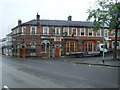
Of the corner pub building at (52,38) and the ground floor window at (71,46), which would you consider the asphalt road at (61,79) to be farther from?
the ground floor window at (71,46)

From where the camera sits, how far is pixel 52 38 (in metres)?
48.3

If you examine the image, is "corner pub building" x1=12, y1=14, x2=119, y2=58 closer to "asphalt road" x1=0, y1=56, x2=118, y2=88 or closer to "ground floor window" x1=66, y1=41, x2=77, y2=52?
Result: "ground floor window" x1=66, y1=41, x2=77, y2=52

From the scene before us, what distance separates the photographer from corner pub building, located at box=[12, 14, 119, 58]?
4766cm

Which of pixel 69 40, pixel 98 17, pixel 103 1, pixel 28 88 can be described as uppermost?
pixel 103 1

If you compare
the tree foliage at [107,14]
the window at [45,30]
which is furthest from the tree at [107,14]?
the window at [45,30]

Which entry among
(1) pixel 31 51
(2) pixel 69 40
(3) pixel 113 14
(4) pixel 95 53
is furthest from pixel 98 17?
(1) pixel 31 51

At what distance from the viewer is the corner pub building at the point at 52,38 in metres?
47.7

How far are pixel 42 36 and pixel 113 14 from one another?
2355 centimetres

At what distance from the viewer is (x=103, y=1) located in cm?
2977

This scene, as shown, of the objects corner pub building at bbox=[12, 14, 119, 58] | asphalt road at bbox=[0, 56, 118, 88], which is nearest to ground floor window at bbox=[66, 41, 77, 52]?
corner pub building at bbox=[12, 14, 119, 58]

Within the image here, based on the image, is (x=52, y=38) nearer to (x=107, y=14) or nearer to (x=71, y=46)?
(x=71, y=46)

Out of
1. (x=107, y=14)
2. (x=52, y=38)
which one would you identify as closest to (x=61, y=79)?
(x=107, y=14)

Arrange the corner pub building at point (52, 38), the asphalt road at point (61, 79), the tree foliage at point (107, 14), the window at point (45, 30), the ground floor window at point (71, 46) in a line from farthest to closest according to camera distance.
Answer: the ground floor window at point (71, 46), the window at point (45, 30), the corner pub building at point (52, 38), the tree foliage at point (107, 14), the asphalt road at point (61, 79)

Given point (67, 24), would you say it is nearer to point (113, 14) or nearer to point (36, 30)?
point (36, 30)
